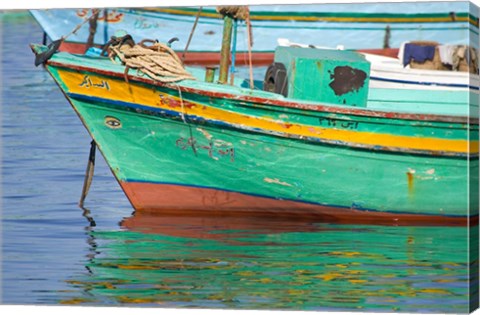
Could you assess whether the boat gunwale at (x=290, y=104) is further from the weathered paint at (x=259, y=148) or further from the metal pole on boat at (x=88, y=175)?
the metal pole on boat at (x=88, y=175)

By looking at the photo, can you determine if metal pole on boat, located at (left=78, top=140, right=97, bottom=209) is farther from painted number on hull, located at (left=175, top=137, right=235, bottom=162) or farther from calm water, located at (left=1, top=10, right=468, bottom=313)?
painted number on hull, located at (left=175, top=137, right=235, bottom=162)

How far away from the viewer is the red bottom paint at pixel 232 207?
39.6ft

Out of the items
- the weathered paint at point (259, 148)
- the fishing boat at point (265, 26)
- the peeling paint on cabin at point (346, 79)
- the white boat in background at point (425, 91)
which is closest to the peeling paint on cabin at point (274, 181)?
the weathered paint at point (259, 148)

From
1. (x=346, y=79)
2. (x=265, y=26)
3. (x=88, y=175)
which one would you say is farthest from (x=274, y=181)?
(x=265, y=26)

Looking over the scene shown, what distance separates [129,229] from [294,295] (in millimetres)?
2720

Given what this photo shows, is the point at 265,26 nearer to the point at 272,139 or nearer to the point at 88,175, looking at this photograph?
the point at 88,175

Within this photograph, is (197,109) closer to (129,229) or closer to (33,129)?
(129,229)

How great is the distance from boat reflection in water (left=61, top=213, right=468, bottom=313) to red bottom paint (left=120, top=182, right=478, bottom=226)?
0.32 feet

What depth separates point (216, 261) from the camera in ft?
35.7

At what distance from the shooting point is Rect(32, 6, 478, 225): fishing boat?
11766 millimetres

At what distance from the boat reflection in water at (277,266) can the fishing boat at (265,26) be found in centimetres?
1020

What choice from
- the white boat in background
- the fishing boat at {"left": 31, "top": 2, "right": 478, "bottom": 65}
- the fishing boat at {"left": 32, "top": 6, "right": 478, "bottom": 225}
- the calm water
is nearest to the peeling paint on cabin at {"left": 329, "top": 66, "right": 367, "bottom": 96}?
A: the fishing boat at {"left": 32, "top": 6, "right": 478, "bottom": 225}

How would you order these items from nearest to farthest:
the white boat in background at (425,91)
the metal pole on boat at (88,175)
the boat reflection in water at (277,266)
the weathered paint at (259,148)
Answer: the boat reflection in water at (277,266)
the white boat in background at (425,91)
the weathered paint at (259,148)
the metal pole on boat at (88,175)

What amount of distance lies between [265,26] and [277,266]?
48.2 feet
